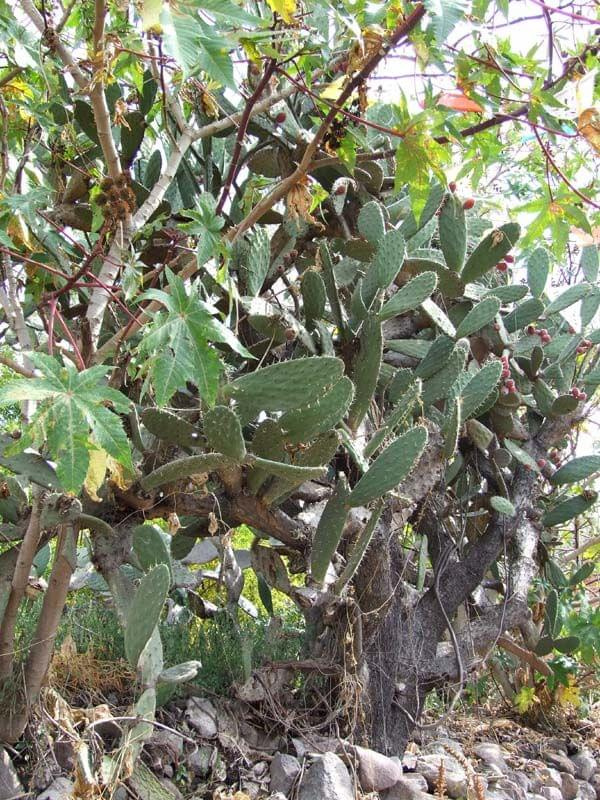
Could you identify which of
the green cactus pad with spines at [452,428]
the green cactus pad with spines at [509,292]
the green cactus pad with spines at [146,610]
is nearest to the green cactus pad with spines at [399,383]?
the green cactus pad with spines at [452,428]

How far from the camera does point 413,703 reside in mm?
2225

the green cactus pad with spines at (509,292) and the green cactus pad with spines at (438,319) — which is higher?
the green cactus pad with spines at (509,292)

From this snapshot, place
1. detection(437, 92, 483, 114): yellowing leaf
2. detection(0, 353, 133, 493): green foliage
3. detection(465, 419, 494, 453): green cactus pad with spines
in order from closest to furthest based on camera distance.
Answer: detection(0, 353, 133, 493): green foliage
detection(437, 92, 483, 114): yellowing leaf
detection(465, 419, 494, 453): green cactus pad with spines

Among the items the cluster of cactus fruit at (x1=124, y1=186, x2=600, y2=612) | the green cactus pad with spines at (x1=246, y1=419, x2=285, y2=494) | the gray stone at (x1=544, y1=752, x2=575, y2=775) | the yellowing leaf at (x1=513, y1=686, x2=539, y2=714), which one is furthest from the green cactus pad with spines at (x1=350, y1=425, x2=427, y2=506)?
the yellowing leaf at (x1=513, y1=686, x2=539, y2=714)

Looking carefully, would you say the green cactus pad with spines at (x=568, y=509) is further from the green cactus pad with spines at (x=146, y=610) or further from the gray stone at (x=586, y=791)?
the green cactus pad with spines at (x=146, y=610)

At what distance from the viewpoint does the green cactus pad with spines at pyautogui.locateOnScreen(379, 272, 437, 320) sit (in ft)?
6.42

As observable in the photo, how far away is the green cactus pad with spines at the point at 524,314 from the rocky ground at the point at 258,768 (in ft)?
4.45

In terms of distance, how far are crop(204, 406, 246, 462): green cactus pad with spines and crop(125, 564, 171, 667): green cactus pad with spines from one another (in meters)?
0.27

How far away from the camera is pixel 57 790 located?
1.58 meters

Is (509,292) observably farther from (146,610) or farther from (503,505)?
(146,610)

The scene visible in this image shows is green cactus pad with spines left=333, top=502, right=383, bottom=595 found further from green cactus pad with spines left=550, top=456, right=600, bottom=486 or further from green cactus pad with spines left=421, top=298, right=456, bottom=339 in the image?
green cactus pad with spines left=550, top=456, right=600, bottom=486

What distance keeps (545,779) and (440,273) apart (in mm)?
1574

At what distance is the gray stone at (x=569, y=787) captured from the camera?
7.63 feet

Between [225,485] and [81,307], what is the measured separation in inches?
30.2
